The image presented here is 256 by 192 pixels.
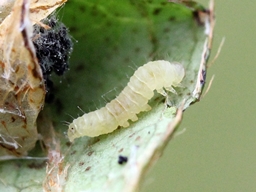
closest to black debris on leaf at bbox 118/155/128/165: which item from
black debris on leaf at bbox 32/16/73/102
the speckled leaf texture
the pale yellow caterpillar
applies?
the speckled leaf texture

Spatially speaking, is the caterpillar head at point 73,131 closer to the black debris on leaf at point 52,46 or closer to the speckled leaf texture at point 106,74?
the speckled leaf texture at point 106,74

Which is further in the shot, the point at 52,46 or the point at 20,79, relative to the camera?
the point at 52,46

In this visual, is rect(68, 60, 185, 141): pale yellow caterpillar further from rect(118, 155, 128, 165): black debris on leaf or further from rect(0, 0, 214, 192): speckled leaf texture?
rect(118, 155, 128, 165): black debris on leaf

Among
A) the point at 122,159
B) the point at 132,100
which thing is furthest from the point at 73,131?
the point at 122,159

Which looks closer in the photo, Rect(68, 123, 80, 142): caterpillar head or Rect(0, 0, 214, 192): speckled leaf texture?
Rect(0, 0, 214, 192): speckled leaf texture

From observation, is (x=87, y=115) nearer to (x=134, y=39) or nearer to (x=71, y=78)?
(x=71, y=78)

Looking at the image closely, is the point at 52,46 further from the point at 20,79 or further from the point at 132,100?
the point at 132,100

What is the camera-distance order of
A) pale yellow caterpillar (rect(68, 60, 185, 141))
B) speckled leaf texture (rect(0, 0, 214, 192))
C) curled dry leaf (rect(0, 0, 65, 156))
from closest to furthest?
curled dry leaf (rect(0, 0, 65, 156))
speckled leaf texture (rect(0, 0, 214, 192))
pale yellow caterpillar (rect(68, 60, 185, 141))
